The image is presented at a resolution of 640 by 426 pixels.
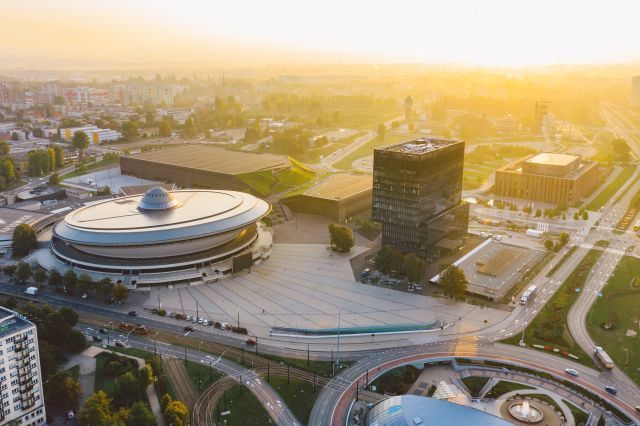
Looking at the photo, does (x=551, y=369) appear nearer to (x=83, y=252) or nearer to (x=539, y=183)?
(x=83, y=252)

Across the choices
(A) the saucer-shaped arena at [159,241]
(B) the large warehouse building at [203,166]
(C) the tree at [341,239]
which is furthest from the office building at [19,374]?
(B) the large warehouse building at [203,166]

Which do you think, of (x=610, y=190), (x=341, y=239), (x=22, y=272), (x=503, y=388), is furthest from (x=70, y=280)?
(x=610, y=190)

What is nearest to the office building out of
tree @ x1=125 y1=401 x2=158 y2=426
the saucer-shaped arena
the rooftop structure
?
tree @ x1=125 y1=401 x2=158 y2=426

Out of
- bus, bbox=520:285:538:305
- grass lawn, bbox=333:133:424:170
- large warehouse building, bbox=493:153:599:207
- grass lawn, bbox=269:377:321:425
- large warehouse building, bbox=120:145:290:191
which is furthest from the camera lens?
grass lawn, bbox=333:133:424:170

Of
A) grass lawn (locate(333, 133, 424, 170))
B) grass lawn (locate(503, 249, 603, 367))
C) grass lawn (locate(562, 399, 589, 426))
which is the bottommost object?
grass lawn (locate(562, 399, 589, 426))

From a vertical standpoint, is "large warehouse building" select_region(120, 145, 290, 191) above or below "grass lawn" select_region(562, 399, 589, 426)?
above

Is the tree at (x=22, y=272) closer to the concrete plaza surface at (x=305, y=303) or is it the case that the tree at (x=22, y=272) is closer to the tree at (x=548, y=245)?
the concrete plaza surface at (x=305, y=303)

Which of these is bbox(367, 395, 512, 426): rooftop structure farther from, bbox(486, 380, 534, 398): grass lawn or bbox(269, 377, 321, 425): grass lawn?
bbox(486, 380, 534, 398): grass lawn
